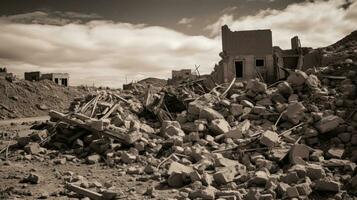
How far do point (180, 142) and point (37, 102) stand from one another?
2062 centimetres

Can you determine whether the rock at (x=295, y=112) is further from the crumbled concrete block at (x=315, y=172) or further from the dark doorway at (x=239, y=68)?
the dark doorway at (x=239, y=68)

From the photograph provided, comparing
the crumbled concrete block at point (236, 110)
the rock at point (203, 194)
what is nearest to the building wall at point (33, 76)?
the crumbled concrete block at point (236, 110)

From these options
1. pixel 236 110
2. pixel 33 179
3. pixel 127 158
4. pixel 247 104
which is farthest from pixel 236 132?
pixel 33 179

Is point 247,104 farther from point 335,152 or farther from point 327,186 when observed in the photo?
point 327,186

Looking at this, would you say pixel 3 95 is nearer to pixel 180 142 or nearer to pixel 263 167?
pixel 180 142

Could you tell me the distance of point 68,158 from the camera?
922 centimetres

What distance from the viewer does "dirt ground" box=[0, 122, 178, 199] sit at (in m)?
6.43

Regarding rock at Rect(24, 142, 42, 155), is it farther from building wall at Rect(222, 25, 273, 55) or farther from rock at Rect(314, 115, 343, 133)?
building wall at Rect(222, 25, 273, 55)

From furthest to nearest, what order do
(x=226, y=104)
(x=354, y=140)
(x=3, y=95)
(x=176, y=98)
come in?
(x=3, y=95), (x=176, y=98), (x=226, y=104), (x=354, y=140)

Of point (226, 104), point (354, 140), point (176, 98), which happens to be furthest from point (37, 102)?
point (354, 140)

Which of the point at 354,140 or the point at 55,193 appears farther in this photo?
the point at 354,140

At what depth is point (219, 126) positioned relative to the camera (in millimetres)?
9648

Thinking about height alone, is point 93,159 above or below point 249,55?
below

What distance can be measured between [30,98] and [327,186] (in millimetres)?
24868
